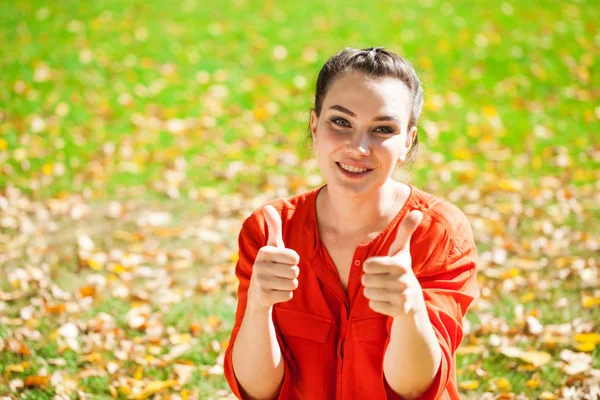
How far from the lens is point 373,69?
2.31 m

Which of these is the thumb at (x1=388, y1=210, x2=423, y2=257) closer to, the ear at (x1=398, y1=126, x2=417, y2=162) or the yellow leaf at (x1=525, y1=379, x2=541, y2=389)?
the ear at (x1=398, y1=126, x2=417, y2=162)

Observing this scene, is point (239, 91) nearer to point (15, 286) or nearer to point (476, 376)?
point (15, 286)

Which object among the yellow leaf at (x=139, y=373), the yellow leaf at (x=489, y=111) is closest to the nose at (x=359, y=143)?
the yellow leaf at (x=139, y=373)

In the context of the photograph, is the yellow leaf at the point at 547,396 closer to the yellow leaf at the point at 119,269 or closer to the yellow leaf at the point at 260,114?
the yellow leaf at the point at 119,269

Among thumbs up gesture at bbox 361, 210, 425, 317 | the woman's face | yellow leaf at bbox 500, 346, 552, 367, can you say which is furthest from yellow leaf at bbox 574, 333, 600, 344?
thumbs up gesture at bbox 361, 210, 425, 317

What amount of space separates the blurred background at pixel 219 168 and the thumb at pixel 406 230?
3.41 ft

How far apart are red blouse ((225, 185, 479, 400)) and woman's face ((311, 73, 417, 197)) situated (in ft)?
0.70

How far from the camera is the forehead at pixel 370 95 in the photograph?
2.27 m

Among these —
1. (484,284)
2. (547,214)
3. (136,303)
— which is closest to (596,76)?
(547,214)

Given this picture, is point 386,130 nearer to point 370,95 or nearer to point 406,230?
point 370,95

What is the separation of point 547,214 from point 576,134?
177cm

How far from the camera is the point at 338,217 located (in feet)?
8.09

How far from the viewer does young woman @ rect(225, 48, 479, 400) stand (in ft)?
7.25

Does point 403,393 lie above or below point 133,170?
below
